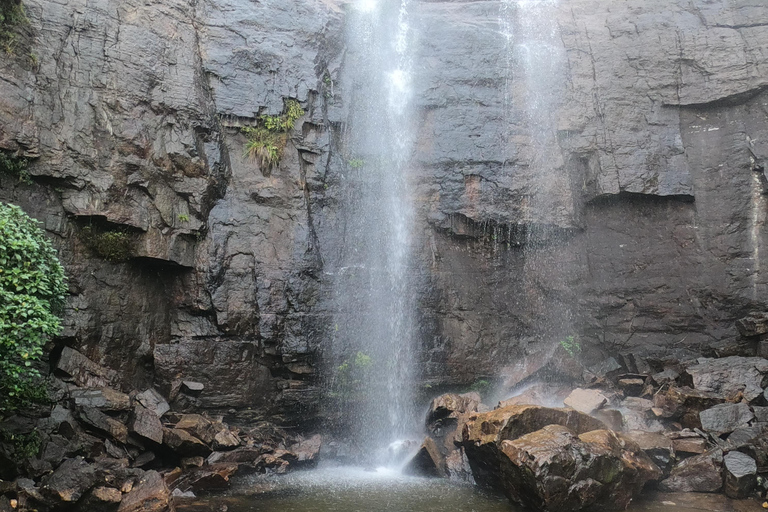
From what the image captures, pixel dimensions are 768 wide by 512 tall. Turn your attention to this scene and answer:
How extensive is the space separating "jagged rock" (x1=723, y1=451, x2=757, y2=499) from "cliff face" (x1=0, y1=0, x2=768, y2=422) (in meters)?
4.30

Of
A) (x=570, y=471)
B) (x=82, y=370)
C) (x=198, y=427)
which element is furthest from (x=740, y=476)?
(x=82, y=370)

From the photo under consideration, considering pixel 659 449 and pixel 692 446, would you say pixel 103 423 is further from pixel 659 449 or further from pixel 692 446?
pixel 692 446

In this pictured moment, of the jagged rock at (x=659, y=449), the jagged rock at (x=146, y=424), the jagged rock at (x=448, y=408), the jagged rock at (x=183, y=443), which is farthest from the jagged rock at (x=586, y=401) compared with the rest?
the jagged rock at (x=146, y=424)

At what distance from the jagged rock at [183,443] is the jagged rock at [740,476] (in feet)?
26.7

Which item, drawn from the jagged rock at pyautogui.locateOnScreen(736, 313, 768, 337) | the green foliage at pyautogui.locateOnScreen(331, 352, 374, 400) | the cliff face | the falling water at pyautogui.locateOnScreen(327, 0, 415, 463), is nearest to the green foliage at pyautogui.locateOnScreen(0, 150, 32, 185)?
the cliff face

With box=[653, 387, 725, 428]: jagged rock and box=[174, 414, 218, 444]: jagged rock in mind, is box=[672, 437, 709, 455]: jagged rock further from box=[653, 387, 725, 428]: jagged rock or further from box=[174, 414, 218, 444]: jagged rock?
box=[174, 414, 218, 444]: jagged rock

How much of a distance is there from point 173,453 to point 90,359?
2304 mm

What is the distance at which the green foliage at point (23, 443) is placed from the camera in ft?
24.2

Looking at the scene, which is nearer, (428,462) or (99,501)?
(99,501)

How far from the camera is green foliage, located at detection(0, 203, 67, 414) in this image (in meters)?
7.09

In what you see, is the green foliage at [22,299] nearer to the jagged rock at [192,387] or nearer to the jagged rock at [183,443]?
the jagged rock at [183,443]

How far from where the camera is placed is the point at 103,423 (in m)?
8.50

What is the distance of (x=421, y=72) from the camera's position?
14.4 m

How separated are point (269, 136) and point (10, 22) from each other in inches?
201
